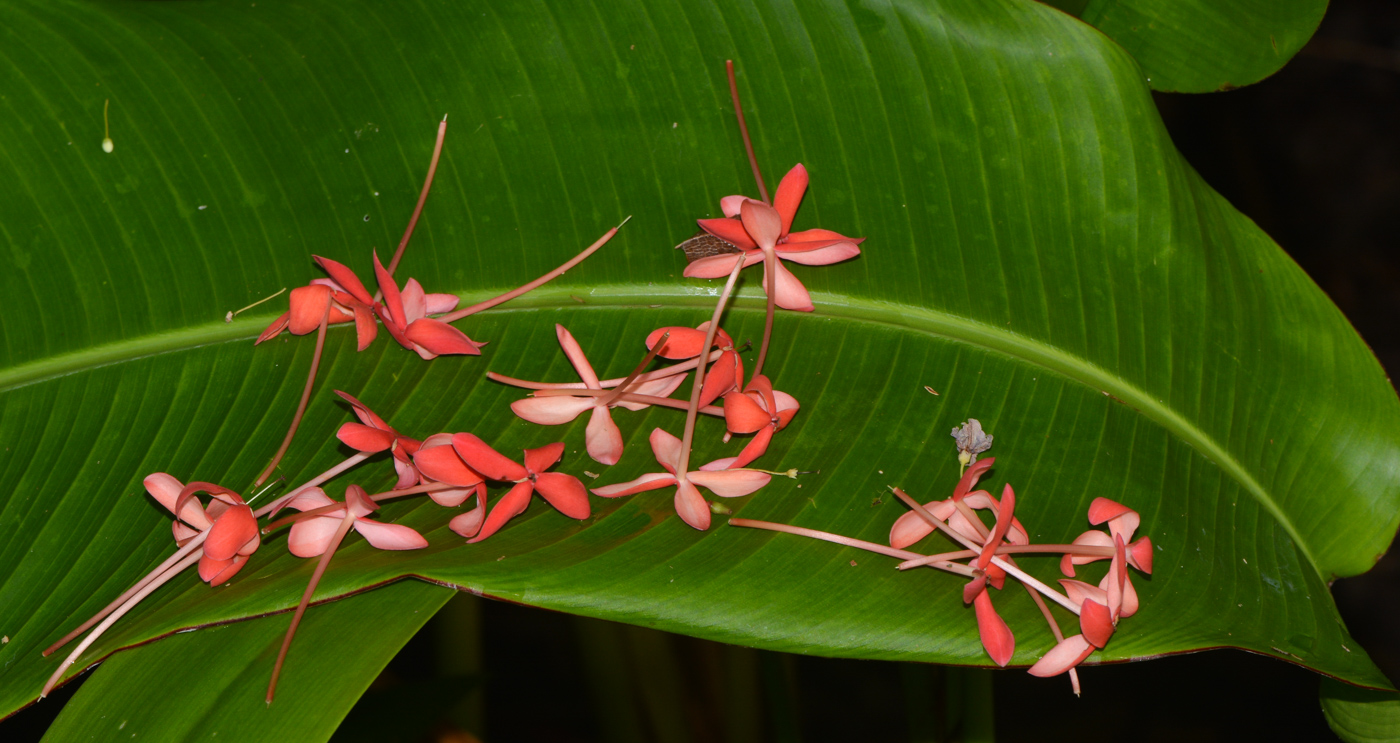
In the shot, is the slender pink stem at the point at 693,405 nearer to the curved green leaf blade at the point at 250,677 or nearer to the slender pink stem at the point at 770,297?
the slender pink stem at the point at 770,297

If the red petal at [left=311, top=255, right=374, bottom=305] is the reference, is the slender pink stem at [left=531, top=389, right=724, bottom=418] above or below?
below

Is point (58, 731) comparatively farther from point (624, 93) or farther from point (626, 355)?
point (624, 93)

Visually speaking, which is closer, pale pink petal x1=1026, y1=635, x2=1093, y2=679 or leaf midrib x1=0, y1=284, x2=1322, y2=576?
pale pink petal x1=1026, y1=635, x2=1093, y2=679

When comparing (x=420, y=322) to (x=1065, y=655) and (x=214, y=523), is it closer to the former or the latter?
(x=214, y=523)

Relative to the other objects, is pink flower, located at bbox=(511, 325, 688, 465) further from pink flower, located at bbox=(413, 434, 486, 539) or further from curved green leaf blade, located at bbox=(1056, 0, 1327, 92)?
curved green leaf blade, located at bbox=(1056, 0, 1327, 92)

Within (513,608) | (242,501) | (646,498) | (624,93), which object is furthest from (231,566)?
(513,608)

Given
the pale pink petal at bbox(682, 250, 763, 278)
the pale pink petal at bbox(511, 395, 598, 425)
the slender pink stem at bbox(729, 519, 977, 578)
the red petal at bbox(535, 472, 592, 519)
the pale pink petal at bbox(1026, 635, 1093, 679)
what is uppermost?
the pale pink petal at bbox(682, 250, 763, 278)

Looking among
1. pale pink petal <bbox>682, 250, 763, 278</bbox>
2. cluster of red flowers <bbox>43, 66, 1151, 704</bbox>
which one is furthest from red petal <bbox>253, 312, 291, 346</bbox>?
pale pink petal <bbox>682, 250, 763, 278</bbox>

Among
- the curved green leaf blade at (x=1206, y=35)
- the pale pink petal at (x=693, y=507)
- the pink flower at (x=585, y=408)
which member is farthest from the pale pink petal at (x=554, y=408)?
the curved green leaf blade at (x=1206, y=35)
